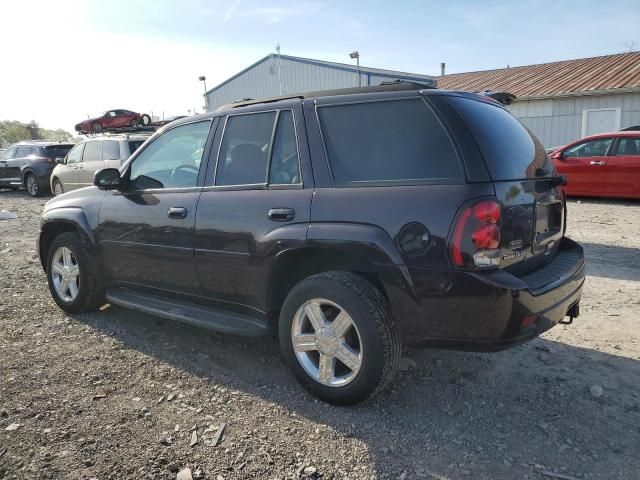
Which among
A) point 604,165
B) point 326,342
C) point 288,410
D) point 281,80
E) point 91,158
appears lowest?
point 288,410

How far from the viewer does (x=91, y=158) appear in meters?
12.3

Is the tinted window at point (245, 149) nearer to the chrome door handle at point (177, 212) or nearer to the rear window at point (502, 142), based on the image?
the chrome door handle at point (177, 212)

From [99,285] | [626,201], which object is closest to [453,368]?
[99,285]

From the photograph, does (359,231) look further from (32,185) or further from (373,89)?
(32,185)

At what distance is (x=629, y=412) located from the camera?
293cm

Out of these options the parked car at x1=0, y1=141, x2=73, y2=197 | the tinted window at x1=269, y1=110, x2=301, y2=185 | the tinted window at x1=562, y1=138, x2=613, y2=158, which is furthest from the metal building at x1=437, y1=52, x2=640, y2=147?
the tinted window at x1=269, y1=110, x2=301, y2=185

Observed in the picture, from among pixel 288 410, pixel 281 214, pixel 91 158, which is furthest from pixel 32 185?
pixel 288 410

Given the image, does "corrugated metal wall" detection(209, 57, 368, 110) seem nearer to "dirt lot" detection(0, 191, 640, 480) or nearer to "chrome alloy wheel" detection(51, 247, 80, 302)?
"chrome alloy wheel" detection(51, 247, 80, 302)

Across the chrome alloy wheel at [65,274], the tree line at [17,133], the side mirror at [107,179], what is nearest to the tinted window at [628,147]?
the side mirror at [107,179]

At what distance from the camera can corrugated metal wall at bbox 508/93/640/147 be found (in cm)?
1714

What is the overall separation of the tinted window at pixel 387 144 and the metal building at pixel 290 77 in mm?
17822

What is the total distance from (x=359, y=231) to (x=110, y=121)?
1038 inches

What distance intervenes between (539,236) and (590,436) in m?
1.10

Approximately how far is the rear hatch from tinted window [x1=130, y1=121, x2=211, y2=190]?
194cm
